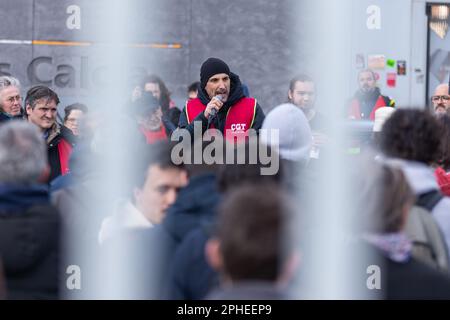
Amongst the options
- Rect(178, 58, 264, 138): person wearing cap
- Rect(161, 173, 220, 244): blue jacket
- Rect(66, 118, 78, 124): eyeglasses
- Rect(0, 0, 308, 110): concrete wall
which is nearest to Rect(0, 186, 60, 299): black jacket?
Rect(161, 173, 220, 244): blue jacket

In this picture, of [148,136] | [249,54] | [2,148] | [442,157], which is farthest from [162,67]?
[2,148]

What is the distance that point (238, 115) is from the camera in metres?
6.38

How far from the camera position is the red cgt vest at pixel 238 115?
634 cm

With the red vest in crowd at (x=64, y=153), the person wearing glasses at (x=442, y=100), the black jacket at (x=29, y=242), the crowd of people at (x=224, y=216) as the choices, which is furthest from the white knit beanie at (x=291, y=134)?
the person wearing glasses at (x=442, y=100)

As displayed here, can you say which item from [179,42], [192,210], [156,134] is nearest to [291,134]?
[192,210]

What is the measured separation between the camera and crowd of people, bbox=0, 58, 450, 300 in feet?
8.59

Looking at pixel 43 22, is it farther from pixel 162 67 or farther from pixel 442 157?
pixel 442 157

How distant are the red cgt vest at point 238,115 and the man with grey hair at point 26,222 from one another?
9.13 ft

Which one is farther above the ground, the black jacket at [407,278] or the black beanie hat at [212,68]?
the black beanie hat at [212,68]

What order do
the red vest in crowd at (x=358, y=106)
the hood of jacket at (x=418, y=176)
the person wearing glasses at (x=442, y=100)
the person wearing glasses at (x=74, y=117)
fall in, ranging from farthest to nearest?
the red vest in crowd at (x=358, y=106)
the person wearing glasses at (x=442, y=100)
the person wearing glasses at (x=74, y=117)
the hood of jacket at (x=418, y=176)

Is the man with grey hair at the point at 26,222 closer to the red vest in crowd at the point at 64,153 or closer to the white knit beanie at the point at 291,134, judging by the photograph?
the white knit beanie at the point at 291,134

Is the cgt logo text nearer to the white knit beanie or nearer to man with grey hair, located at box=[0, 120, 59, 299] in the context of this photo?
the white knit beanie

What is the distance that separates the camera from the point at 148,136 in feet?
22.5

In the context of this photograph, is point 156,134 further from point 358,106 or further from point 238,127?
point 358,106
